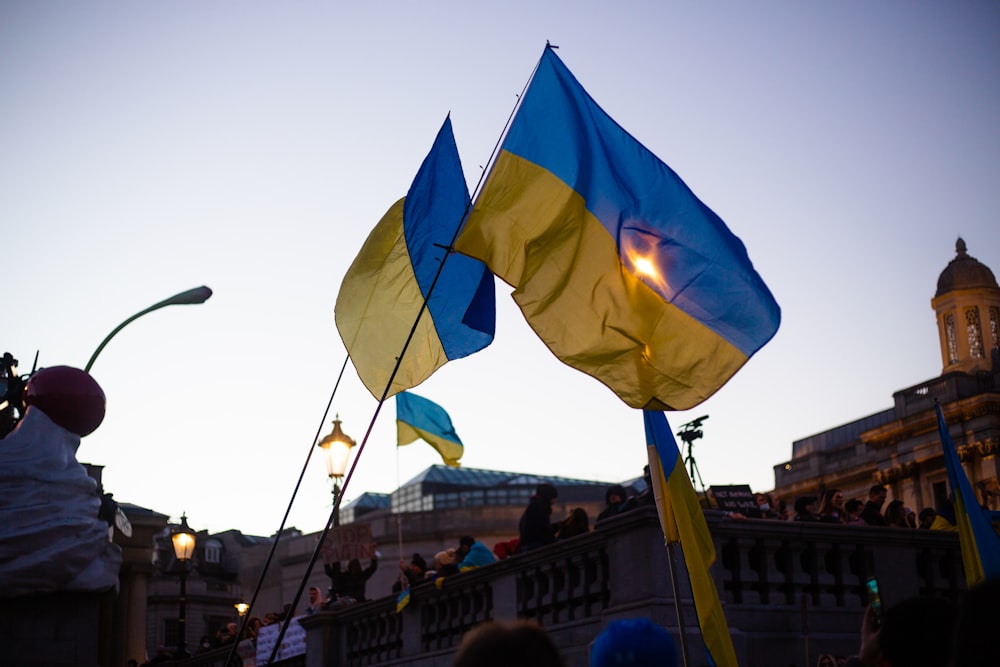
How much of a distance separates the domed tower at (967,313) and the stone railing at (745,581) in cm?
4526

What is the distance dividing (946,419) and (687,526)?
49037mm

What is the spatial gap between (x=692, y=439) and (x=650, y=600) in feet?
26.8

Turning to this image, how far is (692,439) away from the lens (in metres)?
19.1

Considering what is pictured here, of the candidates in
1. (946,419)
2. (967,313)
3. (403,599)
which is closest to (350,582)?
(403,599)

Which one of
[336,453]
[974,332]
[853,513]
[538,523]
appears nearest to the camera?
[538,523]

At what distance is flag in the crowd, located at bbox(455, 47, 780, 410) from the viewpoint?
9117 millimetres

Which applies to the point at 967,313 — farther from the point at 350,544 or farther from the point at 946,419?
the point at 350,544

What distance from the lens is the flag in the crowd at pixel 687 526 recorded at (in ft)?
30.7

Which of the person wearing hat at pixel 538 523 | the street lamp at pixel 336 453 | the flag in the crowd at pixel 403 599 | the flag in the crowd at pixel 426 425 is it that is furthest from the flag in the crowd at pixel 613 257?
the street lamp at pixel 336 453

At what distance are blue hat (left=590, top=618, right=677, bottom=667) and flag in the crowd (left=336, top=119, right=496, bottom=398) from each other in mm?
6497

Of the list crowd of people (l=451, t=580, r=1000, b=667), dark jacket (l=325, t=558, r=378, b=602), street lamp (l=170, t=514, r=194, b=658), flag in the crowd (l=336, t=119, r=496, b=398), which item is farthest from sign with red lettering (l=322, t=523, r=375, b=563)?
crowd of people (l=451, t=580, r=1000, b=667)

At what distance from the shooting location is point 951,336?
57.4 m

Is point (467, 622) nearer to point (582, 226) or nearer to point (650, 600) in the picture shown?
point (650, 600)

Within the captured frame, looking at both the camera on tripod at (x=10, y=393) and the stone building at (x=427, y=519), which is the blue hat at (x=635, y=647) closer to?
the camera on tripod at (x=10, y=393)
